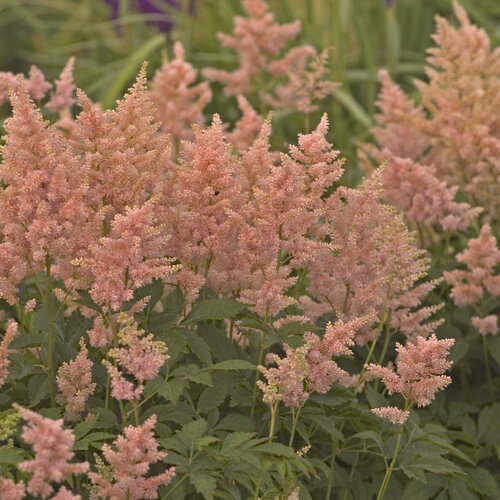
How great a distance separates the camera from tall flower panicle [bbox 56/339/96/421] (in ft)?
9.04

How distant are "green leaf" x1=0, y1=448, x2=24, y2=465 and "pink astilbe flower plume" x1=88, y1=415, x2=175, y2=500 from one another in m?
0.18

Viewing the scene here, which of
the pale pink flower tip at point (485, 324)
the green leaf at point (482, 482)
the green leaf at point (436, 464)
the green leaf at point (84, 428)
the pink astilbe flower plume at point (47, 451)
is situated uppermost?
the pink astilbe flower plume at point (47, 451)

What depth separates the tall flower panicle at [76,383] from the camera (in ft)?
9.04

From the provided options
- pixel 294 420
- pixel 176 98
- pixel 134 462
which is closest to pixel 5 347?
pixel 134 462

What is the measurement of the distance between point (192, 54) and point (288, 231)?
4.78m

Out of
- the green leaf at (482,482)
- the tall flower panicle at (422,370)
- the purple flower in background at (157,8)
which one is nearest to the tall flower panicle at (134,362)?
the tall flower panicle at (422,370)

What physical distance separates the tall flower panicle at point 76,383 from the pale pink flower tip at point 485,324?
5.27 ft

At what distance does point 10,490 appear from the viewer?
7.54ft

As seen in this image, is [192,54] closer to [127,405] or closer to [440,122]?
[440,122]

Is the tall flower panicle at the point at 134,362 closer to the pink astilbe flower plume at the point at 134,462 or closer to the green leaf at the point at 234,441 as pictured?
the pink astilbe flower plume at the point at 134,462

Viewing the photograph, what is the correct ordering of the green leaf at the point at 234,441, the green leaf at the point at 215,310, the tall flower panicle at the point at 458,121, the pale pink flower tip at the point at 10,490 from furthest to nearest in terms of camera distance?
A: the tall flower panicle at the point at 458,121 < the green leaf at the point at 215,310 < the green leaf at the point at 234,441 < the pale pink flower tip at the point at 10,490

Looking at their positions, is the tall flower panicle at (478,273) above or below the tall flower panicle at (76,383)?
below

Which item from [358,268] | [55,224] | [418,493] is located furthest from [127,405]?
[418,493]

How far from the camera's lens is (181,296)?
302 centimetres
